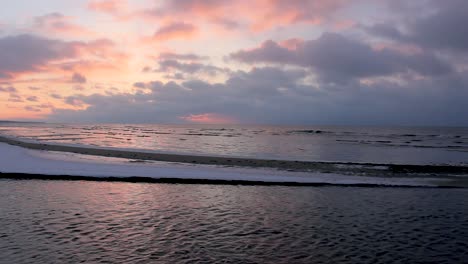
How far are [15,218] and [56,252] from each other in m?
5.64

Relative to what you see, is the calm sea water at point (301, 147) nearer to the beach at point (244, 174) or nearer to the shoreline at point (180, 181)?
the beach at point (244, 174)

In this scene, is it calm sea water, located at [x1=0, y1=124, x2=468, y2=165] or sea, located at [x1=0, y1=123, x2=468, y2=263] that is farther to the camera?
calm sea water, located at [x1=0, y1=124, x2=468, y2=165]

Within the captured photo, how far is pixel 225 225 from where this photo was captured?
15781 mm

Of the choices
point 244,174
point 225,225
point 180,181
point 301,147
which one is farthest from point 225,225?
point 301,147

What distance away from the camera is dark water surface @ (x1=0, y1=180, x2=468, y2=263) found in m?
12.2

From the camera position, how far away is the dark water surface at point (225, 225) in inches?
481

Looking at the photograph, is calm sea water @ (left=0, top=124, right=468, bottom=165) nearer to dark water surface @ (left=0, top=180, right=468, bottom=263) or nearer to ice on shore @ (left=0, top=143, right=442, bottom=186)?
ice on shore @ (left=0, top=143, right=442, bottom=186)

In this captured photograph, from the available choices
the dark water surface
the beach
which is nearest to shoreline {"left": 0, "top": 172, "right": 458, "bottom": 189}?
the beach

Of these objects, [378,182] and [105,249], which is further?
[378,182]

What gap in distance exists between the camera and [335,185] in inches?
1057

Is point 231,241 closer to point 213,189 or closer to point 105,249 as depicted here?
point 105,249

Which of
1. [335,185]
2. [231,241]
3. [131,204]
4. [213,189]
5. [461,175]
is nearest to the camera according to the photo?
[231,241]

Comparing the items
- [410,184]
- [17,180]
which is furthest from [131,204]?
[410,184]

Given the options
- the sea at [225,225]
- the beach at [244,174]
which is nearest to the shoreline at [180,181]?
the beach at [244,174]
